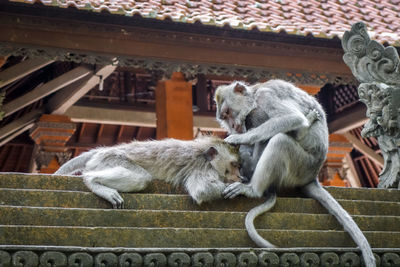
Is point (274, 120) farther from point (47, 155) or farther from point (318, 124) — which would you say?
point (47, 155)

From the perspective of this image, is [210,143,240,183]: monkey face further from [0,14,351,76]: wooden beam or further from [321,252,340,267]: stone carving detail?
[0,14,351,76]: wooden beam

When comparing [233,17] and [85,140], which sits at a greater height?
[233,17]

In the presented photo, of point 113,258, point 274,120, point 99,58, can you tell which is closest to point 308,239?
point 274,120

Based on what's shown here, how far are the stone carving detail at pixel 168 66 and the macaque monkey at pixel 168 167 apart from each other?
3880mm

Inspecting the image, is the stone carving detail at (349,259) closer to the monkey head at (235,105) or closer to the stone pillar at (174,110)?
the monkey head at (235,105)

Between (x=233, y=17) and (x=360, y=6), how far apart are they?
10.5 ft

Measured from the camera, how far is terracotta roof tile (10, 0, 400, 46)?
9.38 m

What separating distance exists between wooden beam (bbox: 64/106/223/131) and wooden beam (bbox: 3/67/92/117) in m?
1.47

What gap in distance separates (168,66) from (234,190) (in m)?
4.87

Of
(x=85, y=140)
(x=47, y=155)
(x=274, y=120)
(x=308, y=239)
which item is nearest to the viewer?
(x=308, y=239)

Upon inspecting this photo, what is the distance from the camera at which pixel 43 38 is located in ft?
30.6

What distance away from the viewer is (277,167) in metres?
5.48

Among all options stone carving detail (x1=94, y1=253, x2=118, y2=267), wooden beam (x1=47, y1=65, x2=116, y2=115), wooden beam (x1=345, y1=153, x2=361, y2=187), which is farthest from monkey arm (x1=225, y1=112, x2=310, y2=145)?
wooden beam (x1=345, y1=153, x2=361, y2=187)

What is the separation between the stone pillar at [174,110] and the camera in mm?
10852
